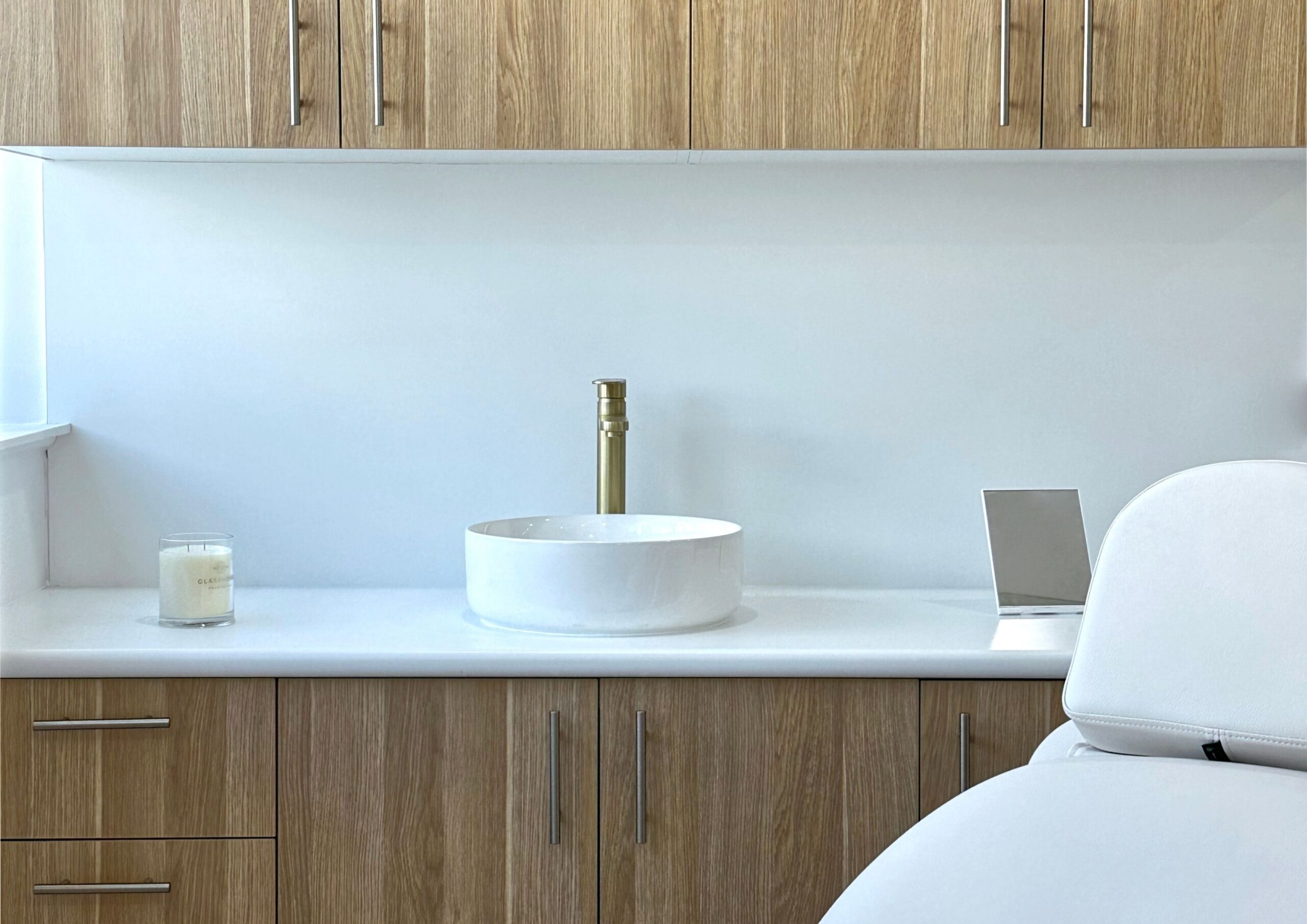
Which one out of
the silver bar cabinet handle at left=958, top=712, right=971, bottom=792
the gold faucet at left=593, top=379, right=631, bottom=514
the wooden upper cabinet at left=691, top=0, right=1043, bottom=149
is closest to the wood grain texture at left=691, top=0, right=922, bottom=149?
the wooden upper cabinet at left=691, top=0, right=1043, bottom=149

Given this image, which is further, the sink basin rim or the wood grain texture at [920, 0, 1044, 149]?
the sink basin rim

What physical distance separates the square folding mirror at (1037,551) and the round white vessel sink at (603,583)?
0.41 metres

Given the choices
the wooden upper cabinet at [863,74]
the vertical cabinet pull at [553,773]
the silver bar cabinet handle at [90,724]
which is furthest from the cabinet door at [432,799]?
the wooden upper cabinet at [863,74]

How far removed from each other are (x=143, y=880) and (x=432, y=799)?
0.37 m

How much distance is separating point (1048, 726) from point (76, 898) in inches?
48.5

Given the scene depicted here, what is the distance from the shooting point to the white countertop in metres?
1.44

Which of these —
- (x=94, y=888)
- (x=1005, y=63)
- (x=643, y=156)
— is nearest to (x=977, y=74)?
(x=1005, y=63)

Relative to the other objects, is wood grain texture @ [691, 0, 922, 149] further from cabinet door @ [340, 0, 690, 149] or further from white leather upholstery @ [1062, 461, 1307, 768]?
white leather upholstery @ [1062, 461, 1307, 768]

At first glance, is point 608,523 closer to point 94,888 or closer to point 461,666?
point 461,666

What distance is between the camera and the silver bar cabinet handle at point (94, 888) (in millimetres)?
1450

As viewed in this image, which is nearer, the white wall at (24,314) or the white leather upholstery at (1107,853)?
the white leather upholstery at (1107,853)

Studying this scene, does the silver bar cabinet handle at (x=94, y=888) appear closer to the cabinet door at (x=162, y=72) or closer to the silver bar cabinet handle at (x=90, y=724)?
the silver bar cabinet handle at (x=90, y=724)

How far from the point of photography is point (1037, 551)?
174cm

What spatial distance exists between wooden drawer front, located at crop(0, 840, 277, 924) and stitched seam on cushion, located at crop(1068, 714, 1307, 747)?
1.05 m
